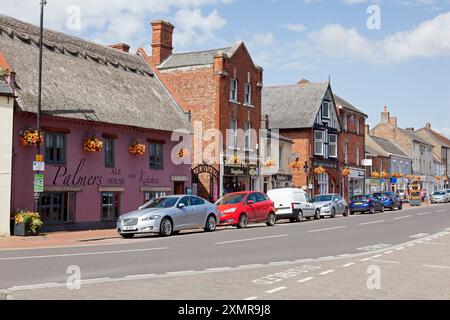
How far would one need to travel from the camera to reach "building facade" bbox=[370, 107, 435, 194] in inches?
3519

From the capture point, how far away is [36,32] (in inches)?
1147

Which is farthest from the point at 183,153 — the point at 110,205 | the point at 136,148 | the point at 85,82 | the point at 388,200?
the point at 388,200

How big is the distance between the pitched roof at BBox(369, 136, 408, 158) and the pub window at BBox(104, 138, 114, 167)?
2138 inches

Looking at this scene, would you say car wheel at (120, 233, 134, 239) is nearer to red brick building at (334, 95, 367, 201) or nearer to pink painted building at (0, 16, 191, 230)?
pink painted building at (0, 16, 191, 230)

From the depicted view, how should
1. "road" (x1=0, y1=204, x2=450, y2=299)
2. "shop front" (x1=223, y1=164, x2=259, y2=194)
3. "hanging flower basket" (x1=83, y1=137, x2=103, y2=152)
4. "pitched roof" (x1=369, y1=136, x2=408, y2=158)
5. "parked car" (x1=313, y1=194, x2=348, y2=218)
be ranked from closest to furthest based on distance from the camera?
1. "road" (x1=0, y1=204, x2=450, y2=299)
2. "hanging flower basket" (x1=83, y1=137, x2=103, y2=152)
3. "parked car" (x1=313, y1=194, x2=348, y2=218)
4. "shop front" (x1=223, y1=164, x2=259, y2=194)
5. "pitched roof" (x1=369, y1=136, x2=408, y2=158)

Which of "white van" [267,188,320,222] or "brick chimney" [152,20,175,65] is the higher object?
"brick chimney" [152,20,175,65]

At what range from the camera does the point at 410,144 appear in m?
88.8

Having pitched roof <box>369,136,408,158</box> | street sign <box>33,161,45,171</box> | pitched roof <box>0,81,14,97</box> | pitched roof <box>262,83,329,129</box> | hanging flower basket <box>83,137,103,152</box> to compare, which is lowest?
street sign <box>33,161,45,171</box>

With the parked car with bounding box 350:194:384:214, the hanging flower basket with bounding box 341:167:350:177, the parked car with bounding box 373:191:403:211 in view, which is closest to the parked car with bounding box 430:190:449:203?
the hanging flower basket with bounding box 341:167:350:177

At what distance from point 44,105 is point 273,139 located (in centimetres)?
2370

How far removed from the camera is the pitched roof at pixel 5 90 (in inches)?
906

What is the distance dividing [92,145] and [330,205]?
57.9 feet

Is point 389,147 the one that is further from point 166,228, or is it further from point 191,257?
point 191,257

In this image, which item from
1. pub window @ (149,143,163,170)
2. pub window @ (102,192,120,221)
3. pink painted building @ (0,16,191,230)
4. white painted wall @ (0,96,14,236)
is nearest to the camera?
white painted wall @ (0,96,14,236)
